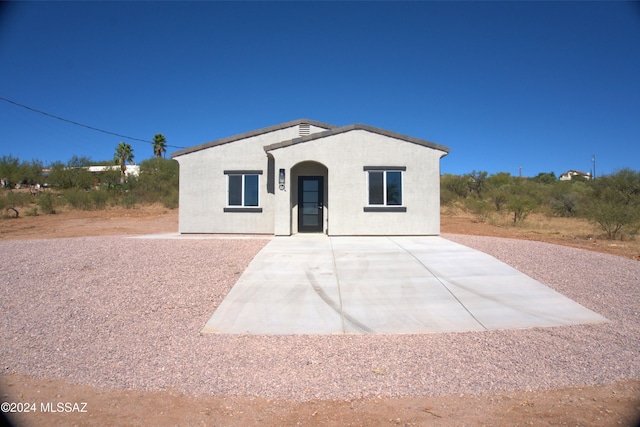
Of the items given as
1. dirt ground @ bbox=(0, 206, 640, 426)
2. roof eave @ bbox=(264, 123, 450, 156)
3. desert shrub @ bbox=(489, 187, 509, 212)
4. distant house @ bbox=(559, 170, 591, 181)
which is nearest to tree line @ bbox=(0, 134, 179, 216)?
roof eave @ bbox=(264, 123, 450, 156)

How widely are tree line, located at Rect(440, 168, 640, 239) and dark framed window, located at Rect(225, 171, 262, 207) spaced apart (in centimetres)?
1522

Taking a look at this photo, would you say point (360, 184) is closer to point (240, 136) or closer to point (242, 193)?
point (242, 193)

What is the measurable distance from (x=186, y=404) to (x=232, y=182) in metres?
11.5

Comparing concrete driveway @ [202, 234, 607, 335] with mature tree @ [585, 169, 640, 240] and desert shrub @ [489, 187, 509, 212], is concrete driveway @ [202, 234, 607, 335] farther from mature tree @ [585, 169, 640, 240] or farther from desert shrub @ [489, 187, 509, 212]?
desert shrub @ [489, 187, 509, 212]

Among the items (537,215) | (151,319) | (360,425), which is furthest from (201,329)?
(537,215)

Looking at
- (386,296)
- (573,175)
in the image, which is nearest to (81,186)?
(386,296)

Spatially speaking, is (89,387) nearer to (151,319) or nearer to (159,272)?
(151,319)

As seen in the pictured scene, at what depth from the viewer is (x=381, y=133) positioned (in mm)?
14039

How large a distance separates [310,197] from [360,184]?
2.09m

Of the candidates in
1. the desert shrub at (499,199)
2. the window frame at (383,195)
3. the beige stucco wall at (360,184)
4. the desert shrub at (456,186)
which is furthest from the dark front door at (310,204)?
the desert shrub at (456,186)

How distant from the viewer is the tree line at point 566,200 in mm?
18016

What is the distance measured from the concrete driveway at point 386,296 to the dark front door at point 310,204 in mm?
4455

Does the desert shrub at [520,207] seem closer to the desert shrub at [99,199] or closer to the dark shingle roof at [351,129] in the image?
the dark shingle roof at [351,129]

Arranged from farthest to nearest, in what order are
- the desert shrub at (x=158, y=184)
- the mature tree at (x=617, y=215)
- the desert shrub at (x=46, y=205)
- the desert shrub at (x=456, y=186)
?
1. the desert shrub at (x=456, y=186)
2. the desert shrub at (x=158, y=184)
3. the desert shrub at (x=46, y=205)
4. the mature tree at (x=617, y=215)
